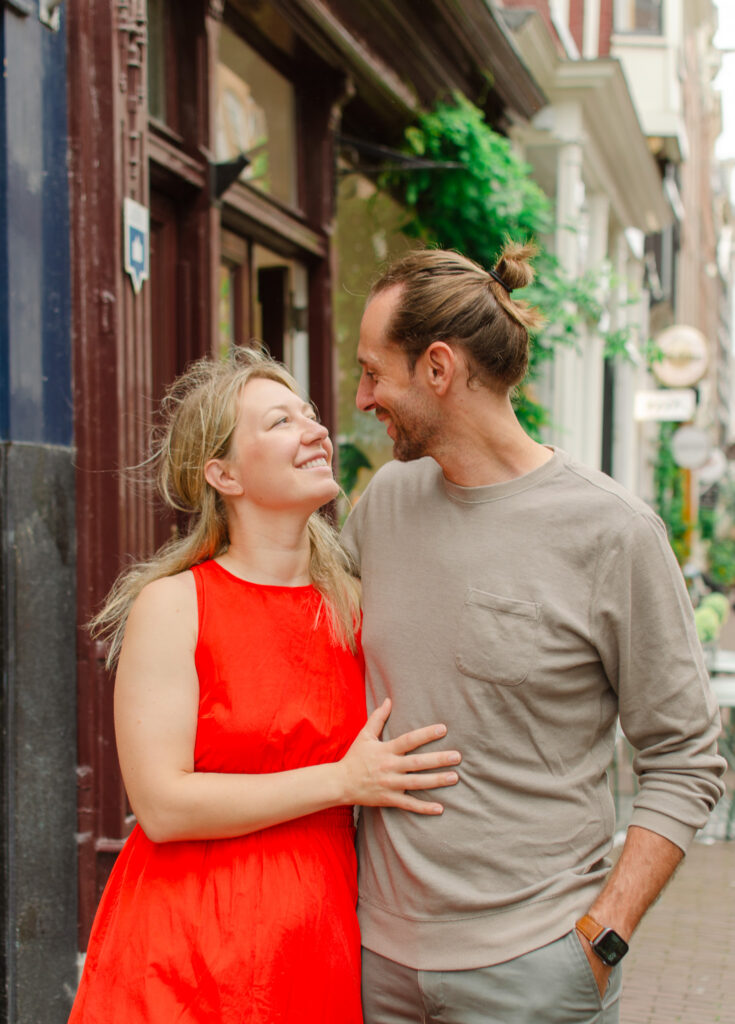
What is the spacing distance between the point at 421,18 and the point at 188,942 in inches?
237

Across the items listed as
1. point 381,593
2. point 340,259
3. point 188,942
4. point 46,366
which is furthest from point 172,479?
point 340,259

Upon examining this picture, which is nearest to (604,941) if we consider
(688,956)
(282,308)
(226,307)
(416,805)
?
(416,805)

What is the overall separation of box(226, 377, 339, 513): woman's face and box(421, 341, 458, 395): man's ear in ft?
0.83

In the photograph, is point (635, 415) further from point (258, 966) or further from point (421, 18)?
point (258, 966)

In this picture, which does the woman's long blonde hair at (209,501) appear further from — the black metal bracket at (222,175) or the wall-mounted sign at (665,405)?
the wall-mounted sign at (665,405)

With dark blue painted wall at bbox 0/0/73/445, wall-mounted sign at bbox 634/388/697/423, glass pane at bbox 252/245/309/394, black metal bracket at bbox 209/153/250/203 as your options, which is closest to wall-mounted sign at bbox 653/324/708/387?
wall-mounted sign at bbox 634/388/697/423

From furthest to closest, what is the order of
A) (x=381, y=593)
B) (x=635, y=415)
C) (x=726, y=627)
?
(x=726, y=627) < (x=635, y=415) < (x=381, y=593)

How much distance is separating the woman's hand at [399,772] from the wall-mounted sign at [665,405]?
44.8 feet

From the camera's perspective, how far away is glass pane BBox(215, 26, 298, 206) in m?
5.20

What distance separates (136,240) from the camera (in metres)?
3.86

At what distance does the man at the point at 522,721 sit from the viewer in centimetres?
193

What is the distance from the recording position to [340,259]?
6754 millimetres

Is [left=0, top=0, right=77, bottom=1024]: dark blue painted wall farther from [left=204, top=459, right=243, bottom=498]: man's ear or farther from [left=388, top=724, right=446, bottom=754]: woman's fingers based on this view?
[left=388, top=724, right=446, bottom=754]: woman's fingers

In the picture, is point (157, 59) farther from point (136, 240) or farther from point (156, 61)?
point (136, 240)
